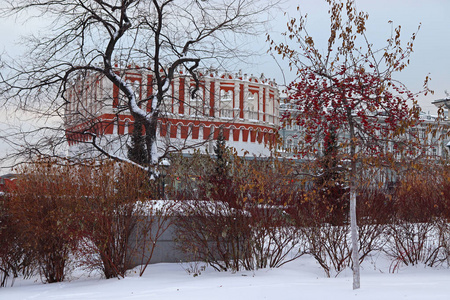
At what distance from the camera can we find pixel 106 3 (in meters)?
13.6

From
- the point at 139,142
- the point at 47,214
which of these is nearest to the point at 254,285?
the point at 47,214

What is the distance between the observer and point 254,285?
26.8 ft

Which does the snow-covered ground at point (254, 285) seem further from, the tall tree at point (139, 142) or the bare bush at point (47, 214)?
the tall tree at point (139, 142)

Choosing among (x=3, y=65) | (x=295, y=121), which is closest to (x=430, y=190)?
(x=295, y=121)

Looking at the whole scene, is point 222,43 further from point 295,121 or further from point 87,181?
point 295,121

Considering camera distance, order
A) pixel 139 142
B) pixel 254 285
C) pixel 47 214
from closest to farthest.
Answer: pixel 254 285 → pixel 47 214 → pixel 139 142

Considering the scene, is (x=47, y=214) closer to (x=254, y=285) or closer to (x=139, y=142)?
(x=254, y=285)

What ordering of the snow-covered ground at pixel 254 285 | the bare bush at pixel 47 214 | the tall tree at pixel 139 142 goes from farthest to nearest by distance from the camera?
the tall tree at pixel 139 142 < the bare bush at pixel 47 214 < the snow-covered ground at pixel 254 285

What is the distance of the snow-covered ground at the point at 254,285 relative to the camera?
730 centimetres

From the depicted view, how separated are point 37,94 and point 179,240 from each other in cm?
605

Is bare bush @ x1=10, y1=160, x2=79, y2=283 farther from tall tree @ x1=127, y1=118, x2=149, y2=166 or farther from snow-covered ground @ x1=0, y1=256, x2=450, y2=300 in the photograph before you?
tall tree @ x1=127, y1=118, x2=149, y2=166

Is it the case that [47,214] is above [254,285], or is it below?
above

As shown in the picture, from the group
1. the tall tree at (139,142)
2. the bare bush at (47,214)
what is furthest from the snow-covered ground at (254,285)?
the tall tree at (139,142)

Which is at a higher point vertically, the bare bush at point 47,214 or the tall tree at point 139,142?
the tall tree at point 139,142
